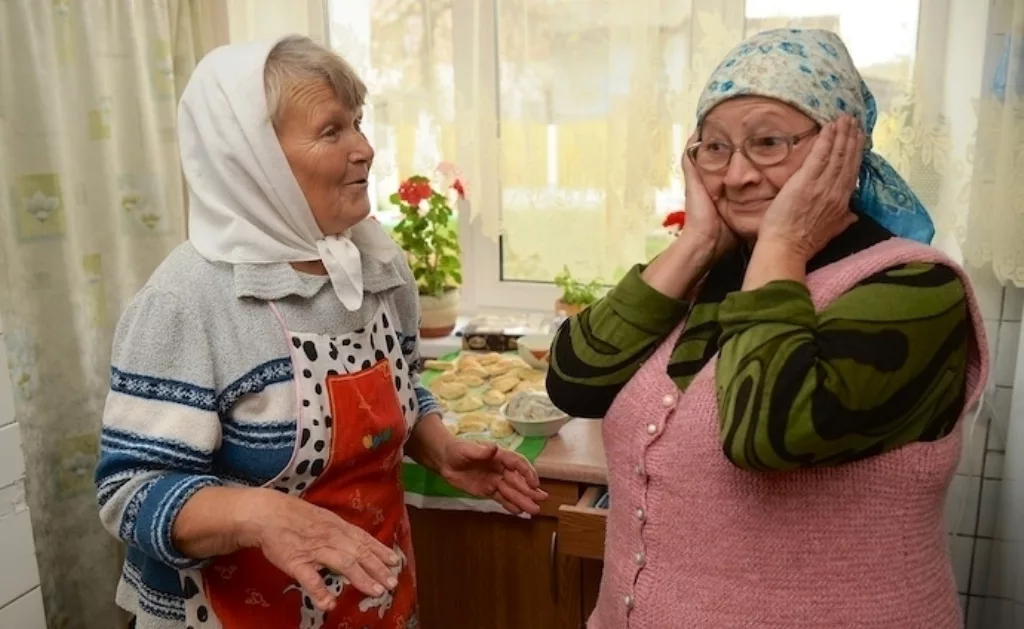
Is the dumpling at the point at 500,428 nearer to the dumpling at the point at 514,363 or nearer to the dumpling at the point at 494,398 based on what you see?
the dumpling at the point at 494,398

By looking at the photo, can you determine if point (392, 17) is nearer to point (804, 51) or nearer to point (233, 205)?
point (233, 205)

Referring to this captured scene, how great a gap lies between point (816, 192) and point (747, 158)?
9cm

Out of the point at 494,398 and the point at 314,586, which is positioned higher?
the point at 314,586

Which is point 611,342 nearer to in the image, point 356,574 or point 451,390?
point 356,574

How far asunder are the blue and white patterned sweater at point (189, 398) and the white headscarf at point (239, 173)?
0.03 meters

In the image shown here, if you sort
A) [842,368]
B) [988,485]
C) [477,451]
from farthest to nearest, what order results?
[988,485]
[477,451]
[842,368]

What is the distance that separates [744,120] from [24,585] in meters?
1.38

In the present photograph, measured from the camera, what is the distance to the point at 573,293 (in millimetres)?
2156

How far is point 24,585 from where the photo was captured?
4.83 feet

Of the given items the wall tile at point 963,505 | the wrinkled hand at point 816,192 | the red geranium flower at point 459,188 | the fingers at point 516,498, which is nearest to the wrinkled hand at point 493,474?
the fingers at point 516,498

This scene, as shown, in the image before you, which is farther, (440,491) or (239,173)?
(440,491)

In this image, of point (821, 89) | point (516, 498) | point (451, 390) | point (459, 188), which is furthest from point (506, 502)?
point (459, 188)

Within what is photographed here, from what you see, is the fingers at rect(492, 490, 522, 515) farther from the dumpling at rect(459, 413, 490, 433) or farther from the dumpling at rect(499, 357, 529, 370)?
the dumpling at rect(499, 357, 529, 370)

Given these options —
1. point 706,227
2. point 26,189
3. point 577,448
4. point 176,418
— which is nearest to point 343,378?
point 176,418
